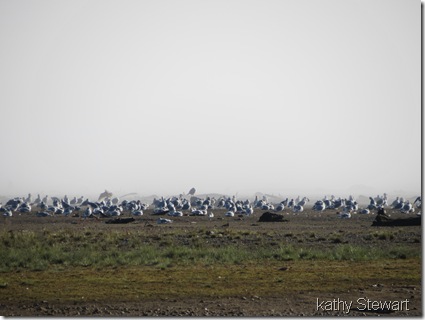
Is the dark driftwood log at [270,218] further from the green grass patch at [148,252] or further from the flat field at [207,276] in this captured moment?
the green grass patch at [148,252]

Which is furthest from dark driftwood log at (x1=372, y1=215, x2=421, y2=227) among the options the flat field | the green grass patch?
the green grass patch

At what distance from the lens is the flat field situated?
546 inches

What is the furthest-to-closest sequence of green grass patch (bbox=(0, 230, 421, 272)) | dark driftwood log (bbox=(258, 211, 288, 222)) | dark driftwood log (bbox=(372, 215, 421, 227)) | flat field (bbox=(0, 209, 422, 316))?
dark driftwood log (bbox=(258, 211, 288, 222)), dark driftwood log (bbox=(372, 215, 421, 227)), green grass patch (bbox=(0, 230, 421, 272)), flat field (bbox=(0, 209, 422, 316))

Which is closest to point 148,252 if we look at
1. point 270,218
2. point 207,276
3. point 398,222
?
point 207,276

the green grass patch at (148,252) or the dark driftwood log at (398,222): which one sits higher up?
the dark driftwood log at (398,222)

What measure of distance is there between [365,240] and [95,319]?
18.5m

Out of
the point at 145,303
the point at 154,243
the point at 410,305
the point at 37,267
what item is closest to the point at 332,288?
the point at 410,305

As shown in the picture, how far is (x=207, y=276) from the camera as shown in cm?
1762

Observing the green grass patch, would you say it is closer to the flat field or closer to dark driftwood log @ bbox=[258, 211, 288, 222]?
the flat field

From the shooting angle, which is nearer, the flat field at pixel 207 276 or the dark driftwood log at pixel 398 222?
the flat field at pixel 207 276

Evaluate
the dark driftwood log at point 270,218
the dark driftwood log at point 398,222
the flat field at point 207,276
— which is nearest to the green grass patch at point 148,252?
the flat field at point 207,276

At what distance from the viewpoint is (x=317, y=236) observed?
101ft

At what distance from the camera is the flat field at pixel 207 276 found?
1387cm

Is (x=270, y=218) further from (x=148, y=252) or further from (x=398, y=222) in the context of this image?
(x=148, y=252)
